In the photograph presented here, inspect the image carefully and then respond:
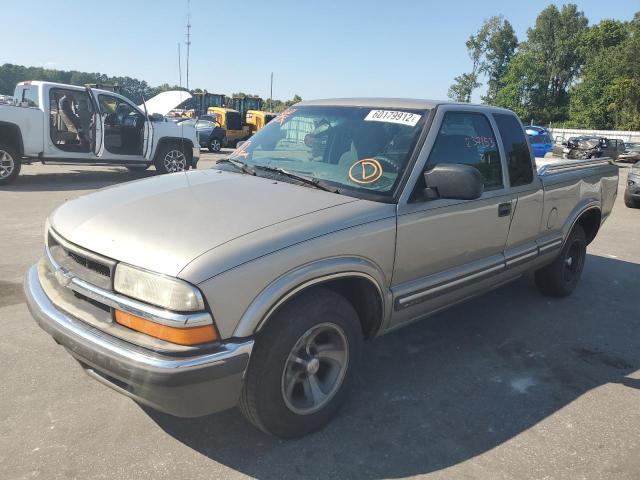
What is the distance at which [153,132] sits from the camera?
1202 centimetres

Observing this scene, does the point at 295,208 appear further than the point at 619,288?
No

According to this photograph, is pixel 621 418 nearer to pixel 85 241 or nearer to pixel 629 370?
pixel 629 370

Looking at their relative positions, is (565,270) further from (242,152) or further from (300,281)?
(300,281)

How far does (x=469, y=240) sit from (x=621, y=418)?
142 centimetres

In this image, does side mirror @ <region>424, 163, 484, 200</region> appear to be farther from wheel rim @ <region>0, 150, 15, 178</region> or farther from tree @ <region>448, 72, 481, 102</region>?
tree @ <region>448, 72, 481, 102</region>

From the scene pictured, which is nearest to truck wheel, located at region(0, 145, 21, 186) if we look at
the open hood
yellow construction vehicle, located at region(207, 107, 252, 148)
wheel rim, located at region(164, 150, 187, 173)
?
wheel rim, located at region(164, 150, 187, 173)

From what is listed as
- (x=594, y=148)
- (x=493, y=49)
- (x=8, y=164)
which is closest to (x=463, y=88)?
(x=493, y=49)

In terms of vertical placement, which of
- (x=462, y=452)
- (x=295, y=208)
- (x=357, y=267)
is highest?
(x=295, y=208)

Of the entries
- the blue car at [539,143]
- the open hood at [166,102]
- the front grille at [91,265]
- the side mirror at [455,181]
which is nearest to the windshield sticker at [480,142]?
the side mirror at [455,181]

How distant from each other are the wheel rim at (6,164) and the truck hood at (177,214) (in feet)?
27.9

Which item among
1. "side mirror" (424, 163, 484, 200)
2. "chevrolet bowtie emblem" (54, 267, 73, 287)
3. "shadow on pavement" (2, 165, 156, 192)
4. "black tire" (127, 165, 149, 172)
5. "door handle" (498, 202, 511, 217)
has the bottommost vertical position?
"shadow on pavement" (2, 165, 156, 192)

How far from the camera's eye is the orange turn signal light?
223 cm

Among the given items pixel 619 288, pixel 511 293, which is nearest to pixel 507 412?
pixel 511 293

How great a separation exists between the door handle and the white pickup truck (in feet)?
23.5
